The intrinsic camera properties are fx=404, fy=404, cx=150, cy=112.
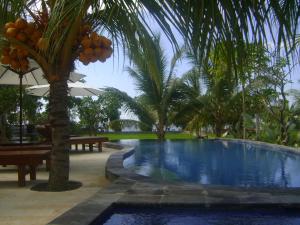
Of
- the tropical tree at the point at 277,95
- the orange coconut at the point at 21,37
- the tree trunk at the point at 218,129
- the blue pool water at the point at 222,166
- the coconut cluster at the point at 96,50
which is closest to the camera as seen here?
the coconut cluster at the point at 96,50

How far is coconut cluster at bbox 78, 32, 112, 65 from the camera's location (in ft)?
13.9

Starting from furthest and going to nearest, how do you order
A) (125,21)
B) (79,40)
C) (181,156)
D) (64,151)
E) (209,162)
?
(181,156) → (209,162) → (64,151) → (79,40) → (125,21)

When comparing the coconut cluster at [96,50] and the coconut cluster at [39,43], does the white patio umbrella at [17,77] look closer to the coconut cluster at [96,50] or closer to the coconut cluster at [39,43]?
the coconut cluster at [39,43]

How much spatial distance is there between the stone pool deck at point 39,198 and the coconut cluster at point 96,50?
1588 millimetres

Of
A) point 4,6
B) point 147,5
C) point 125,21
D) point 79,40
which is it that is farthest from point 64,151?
point 147,5

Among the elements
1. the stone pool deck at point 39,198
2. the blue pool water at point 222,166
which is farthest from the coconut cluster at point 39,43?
the blue pool water at point 222,166

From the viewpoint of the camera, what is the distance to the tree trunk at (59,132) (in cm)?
511

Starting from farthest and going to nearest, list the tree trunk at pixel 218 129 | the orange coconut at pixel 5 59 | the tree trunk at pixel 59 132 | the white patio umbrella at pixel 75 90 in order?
the tree trunk at pixel 218 129
the white patio umbrella at pixel 75 90
the tree trunk at pixel 59 132
the orange coconut at pixel 5 59

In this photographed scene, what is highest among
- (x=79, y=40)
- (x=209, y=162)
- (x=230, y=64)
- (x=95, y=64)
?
(x=79, y=40)

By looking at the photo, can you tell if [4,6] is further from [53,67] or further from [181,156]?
[181,156]

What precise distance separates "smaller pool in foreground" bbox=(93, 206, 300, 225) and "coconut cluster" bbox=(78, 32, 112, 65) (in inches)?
62.7

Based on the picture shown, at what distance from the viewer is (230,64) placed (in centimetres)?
241

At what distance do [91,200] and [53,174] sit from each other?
4.04ft

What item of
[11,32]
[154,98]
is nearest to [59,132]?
[11,32]
